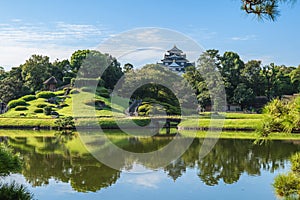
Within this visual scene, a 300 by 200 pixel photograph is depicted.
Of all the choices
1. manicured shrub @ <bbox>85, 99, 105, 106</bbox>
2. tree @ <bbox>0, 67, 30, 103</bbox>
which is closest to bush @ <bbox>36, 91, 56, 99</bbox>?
tree @ <bbox>0, 67, 30, 103</bbox>

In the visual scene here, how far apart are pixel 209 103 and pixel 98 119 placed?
1187 cm

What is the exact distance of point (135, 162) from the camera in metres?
15.1

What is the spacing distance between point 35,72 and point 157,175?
3452 centimetres

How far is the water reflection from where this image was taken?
38.1 ft

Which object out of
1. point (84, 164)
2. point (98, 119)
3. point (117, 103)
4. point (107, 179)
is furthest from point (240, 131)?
point (107, 179)

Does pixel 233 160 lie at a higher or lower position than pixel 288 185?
lower

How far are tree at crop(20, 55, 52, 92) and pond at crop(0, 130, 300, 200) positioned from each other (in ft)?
85.4

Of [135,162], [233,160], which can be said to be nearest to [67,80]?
[135,162]

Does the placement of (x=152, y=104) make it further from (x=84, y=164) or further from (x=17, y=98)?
(x=84, y=164)

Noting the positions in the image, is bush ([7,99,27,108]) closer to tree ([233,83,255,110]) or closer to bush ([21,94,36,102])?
bush ([21,94,36,102])

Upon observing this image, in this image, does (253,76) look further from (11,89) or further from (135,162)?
(135,162)

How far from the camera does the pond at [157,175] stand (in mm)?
9938

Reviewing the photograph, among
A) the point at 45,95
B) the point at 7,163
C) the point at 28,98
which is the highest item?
the point at 45,95

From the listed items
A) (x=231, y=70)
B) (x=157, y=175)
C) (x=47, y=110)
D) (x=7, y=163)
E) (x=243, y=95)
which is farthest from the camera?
(x=231, y=70)
